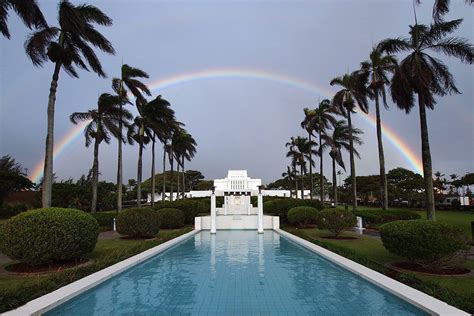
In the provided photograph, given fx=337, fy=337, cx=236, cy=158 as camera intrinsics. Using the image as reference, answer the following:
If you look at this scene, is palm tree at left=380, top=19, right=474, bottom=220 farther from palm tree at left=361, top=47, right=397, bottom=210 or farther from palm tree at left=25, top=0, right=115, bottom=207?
palm tree at left=25, top=0, right=115, bottom=207

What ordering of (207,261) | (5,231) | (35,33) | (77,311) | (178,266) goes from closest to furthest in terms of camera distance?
(77,311) → (5,231) → (178,266) → (207,261) → (35,33)

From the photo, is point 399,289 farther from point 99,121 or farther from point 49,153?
point 99,121

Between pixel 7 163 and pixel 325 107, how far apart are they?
171 feet

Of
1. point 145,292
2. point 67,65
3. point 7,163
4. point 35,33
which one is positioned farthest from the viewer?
point 7,163

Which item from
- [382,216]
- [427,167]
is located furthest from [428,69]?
[382,216]

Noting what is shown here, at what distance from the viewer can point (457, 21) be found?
1554cm

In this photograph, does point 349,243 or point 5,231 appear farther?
point 349,243

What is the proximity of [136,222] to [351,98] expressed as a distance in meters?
20.9

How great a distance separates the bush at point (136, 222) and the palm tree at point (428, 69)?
13.8 metres

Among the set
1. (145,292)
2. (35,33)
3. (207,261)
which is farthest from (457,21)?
Result: (35,33)

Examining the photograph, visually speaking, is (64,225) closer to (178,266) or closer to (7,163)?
(178,266)

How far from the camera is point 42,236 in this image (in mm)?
9648

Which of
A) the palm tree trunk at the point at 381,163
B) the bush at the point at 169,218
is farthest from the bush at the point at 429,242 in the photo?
the bush at the point at 169,218

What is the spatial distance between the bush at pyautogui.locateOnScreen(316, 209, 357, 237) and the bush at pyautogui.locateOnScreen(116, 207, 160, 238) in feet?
29.9
